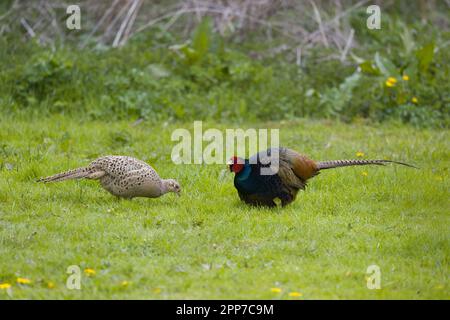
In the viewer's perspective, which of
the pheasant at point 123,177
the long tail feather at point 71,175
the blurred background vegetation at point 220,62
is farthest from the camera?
the blurred background vegetation at point 220,62

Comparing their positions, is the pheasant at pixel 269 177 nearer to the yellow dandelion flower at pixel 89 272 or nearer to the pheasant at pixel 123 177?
the pheasant at pixel 123 177

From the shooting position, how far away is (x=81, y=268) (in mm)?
5680

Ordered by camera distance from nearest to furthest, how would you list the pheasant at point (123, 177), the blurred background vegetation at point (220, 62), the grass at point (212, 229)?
the grass at point (212, 229) → the pheasant at point (123, 177) → the blurred background vegetation at point (220, 62)

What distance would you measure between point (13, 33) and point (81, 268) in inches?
283

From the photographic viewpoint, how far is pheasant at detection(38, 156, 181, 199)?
715 centimetres

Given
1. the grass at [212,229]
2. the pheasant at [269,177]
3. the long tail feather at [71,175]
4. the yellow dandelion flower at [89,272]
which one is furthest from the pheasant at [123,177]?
the yellow dandelion flower at [89,272]

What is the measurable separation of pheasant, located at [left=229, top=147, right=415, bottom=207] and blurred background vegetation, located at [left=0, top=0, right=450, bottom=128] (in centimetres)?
337

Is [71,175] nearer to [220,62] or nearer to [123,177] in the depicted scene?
[123,177]

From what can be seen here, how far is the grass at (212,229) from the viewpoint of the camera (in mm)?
5496

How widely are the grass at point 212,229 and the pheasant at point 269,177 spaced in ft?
0.42

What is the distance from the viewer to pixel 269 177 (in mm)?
7184

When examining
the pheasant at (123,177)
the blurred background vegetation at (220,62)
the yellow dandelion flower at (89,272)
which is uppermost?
the blurred background vegetation at (220,62)

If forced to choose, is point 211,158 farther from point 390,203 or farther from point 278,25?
point 278,25

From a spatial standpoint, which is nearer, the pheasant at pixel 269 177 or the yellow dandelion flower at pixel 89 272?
the yellow dandelion flower at pixel 89 272
